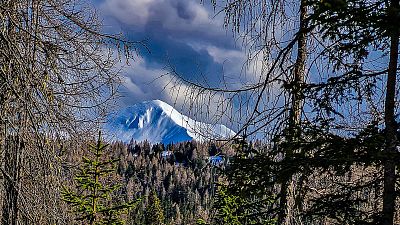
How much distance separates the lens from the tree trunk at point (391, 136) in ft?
10.4

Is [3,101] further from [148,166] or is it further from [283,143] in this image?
[148,166]

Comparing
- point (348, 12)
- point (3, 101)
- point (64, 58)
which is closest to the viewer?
point (348, 12)

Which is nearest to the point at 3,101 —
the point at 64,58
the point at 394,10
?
the point at 64,58

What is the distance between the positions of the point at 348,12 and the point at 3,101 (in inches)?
123

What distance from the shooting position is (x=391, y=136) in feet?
10.7

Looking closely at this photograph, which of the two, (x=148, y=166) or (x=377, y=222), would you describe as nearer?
(x=377, y=222)

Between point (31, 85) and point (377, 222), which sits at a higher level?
point (31, 85)

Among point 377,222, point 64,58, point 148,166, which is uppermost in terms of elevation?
point 148,166

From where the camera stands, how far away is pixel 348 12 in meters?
3.06

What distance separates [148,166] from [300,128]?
442ft

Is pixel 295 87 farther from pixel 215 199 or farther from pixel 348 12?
pixel 215 199

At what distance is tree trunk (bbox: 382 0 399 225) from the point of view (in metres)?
3.18

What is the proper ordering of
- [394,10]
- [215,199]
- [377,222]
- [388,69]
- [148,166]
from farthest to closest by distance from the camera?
[148,166] → [215,199] → [388,69] → [377,222] → [394,10]

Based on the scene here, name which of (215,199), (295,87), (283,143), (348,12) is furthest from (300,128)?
(215,199)
